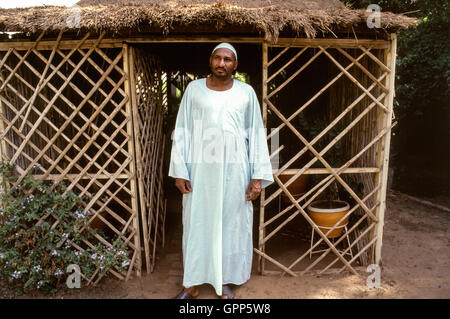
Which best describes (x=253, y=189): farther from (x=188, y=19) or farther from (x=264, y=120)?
(x=188, y=19)

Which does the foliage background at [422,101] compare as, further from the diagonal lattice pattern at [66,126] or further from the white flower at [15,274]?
the white flower at [15,274]

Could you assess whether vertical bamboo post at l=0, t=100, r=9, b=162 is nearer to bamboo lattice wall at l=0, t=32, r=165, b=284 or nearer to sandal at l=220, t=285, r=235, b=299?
bamboo lattice wall at l=0, t=32, r=165, b=284

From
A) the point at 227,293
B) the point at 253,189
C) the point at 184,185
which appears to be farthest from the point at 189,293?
the point at 253,189

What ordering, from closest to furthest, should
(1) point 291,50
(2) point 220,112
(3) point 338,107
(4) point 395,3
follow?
1. (2) point 220,112
2. (3) point 338,107
3. (1) point 291,50
4. (4) point 395,3

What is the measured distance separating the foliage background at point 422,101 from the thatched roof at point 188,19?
2.92 meters

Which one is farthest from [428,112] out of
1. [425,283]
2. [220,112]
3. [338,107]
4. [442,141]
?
[220,112]

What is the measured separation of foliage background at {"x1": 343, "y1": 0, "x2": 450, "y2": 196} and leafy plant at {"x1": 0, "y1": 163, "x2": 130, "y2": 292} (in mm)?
5351

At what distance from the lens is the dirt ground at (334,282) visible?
3156 mm

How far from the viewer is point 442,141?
6977mm

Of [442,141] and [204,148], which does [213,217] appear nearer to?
[204,148]

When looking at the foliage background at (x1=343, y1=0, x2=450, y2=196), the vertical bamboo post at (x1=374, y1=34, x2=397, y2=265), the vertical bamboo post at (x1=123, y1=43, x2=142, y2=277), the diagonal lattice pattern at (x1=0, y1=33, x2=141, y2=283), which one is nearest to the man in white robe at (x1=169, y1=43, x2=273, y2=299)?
the vertical bamboo post at (x1=123, y1=43, x2=142, y2=277)

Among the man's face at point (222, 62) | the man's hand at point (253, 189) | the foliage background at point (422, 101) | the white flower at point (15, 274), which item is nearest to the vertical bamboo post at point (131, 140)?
the man's face at point (222, 62)
